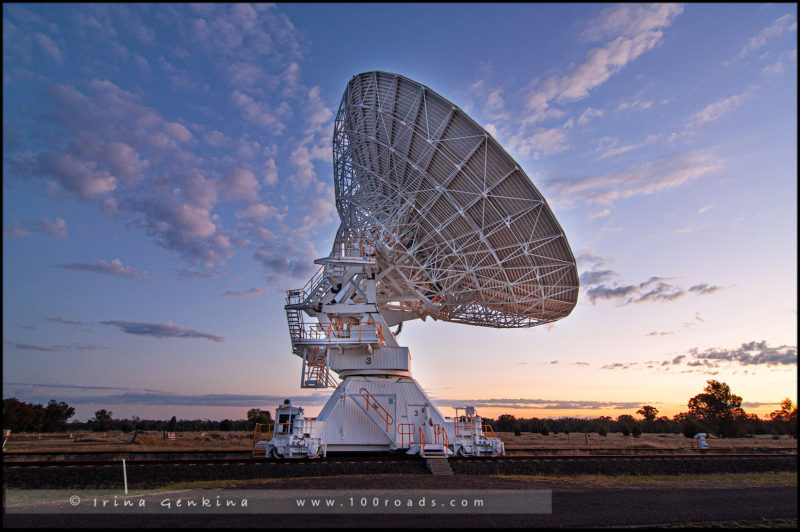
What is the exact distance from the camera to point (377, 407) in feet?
63.6

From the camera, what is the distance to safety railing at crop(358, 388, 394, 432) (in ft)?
63.2

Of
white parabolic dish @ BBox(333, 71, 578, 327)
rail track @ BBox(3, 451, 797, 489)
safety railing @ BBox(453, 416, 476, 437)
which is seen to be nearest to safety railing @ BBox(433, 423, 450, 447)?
safety railing @ BBox(453, 416, 476, 437)

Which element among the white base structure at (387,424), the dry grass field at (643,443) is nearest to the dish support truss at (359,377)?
the white base structure at (387,424)

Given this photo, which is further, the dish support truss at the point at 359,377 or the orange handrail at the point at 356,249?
the orange handrail at the point at 356,249

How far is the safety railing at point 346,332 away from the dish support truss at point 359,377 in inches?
1.4

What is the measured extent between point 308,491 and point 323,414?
797cm

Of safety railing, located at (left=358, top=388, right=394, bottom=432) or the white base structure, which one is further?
safety railing, located at (left=358, top=388, right=394, bottom=432)

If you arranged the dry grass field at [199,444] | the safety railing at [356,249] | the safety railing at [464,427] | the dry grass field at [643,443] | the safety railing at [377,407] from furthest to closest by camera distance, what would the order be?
1. the dry grass field at [643,443]
2. the dry grass field at [199,444]
3. the safety railing at [356,249]
4. the safety railing at [377,407]
5. the safety railing at [464,427]

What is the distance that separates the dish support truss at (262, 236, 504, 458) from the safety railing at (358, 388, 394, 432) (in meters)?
0.04

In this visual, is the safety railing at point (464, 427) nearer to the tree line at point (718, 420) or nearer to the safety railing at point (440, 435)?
the safety railing at point (440, 435)

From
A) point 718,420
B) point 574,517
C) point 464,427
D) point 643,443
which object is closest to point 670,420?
point 718,420

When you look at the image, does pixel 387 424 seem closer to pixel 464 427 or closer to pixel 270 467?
pixel 464 427

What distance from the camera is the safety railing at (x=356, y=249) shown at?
66.0ft

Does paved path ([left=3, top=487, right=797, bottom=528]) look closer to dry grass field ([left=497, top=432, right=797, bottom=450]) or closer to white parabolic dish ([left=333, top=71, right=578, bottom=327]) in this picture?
white parabolic dish ([left=333, top=71, right=578, bottom=327])
